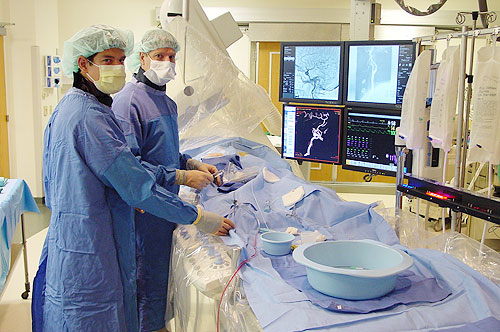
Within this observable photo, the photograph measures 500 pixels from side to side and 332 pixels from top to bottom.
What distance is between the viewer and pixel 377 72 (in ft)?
8.83

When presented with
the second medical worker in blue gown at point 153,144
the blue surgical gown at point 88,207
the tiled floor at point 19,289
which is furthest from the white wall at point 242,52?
the blue surgical gown at point 88,207

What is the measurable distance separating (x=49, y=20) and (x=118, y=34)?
510 centimetres

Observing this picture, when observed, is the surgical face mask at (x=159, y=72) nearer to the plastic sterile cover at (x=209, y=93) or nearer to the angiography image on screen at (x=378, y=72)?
the plastic sterile cover at (x=209, y=93)

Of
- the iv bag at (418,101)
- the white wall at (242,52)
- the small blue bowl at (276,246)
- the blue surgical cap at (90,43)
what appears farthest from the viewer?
the white wall at (242,52)

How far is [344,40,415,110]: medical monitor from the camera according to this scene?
2580mm

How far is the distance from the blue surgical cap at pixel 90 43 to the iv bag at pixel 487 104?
1303 millimetres

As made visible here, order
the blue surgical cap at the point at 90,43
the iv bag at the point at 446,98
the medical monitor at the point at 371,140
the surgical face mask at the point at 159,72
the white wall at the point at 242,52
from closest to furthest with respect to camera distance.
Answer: the blue surgical cap at the point at 90,43
the iv bag at the point at 446,98
the surgical face mask at the point at 159,72
the medical monitor at the point at 371,140
the white wall at the point at 242,52

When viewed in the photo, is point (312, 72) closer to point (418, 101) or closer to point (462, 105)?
point (418, 101)

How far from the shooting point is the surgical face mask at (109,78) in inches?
71.5

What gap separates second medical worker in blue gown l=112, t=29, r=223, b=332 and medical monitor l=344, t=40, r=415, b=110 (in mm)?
1036

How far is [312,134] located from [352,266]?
1.65 m

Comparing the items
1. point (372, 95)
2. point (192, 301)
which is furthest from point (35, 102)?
point (192, 301)

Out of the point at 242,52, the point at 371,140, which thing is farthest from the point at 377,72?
the point at 242,52

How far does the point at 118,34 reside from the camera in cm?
185
